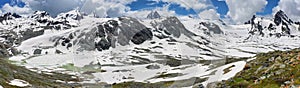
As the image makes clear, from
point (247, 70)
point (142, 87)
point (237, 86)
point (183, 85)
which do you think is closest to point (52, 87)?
point (142, 87)

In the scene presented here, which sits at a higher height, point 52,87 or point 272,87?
point 52,87

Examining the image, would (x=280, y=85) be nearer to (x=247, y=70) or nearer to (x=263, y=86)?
(x=263, y=86)

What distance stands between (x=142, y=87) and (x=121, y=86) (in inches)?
1114

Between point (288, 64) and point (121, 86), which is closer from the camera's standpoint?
point (288, 64)

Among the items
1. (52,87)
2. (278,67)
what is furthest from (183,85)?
(52,87)

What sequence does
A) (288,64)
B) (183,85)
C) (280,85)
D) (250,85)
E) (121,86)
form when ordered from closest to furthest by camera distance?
(280,85) → (250,85) → (288,64) → (183,85) → (121,86)

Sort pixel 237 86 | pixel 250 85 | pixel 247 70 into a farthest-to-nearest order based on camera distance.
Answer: pixel 247 70 < pixel 237 86 < pixel 250 85

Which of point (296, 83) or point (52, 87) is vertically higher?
point (52, 87)

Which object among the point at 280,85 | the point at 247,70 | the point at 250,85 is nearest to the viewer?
the point at 280,85

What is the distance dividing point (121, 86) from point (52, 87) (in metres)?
38.8

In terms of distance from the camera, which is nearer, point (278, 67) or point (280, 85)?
point (280, 85)

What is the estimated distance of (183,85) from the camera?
9044cm

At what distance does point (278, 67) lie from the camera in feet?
194

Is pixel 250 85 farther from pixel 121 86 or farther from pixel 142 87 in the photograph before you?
pixel 121 86
